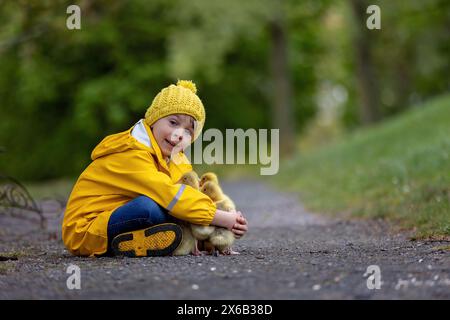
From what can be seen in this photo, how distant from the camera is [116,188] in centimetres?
571

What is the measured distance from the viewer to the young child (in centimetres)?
541

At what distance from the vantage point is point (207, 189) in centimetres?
572

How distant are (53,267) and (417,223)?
142 inches

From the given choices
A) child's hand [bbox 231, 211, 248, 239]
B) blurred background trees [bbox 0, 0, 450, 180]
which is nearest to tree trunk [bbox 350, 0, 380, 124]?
blurred background trees [bbox 0, 0, 450, 180]

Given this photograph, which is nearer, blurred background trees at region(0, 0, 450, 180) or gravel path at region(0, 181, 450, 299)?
gravel path at region(0, 181, 450, 299)

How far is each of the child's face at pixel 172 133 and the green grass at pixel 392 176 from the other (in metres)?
2.20

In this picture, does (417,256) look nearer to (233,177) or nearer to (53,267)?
(53,267)

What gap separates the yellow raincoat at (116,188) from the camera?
5426mm

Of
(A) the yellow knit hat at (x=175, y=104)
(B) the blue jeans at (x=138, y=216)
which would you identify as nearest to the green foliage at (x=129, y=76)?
(A) the yellow knit hat at (x=175, y=104)

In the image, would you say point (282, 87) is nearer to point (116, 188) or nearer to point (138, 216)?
point (116, 188)

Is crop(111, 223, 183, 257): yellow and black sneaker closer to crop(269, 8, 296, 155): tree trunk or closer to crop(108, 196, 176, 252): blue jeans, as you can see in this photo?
crop(108, 196, 176, 252): blue jeans

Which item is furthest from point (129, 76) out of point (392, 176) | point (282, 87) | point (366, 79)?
point (392, 176)

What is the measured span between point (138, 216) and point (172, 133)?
0.65m

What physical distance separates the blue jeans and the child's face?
18.2 inches
